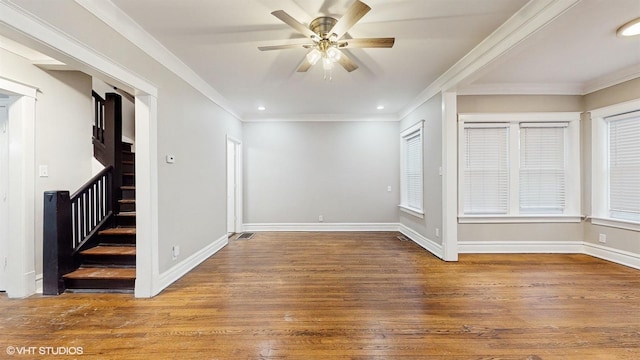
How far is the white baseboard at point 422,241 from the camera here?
13.2 ft

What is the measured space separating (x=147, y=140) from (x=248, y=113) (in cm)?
312

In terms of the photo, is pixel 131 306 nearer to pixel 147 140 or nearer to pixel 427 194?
pixel 147 140

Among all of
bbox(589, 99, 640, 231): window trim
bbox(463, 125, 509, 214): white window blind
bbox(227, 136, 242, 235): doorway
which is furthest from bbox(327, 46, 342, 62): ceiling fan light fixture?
bbox(589, 99, 640, 231): window trim

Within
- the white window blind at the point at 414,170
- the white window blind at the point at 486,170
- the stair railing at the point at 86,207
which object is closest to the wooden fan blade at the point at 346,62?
the white window blind at the point at 486,170

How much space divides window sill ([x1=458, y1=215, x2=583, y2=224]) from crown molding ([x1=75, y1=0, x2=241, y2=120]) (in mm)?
4368

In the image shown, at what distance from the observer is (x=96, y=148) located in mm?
3965

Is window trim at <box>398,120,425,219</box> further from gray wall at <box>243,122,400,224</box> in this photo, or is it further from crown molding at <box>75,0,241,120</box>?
crown molding at <box>75,0,241,120</box>

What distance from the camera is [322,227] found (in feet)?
19.6

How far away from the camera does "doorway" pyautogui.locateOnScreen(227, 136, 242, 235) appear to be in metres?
5.70

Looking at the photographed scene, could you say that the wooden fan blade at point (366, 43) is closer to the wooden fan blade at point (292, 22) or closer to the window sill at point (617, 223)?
the wooden fan blade at point (292, 22)

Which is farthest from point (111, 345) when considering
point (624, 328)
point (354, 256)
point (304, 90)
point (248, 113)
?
point (248, 113)

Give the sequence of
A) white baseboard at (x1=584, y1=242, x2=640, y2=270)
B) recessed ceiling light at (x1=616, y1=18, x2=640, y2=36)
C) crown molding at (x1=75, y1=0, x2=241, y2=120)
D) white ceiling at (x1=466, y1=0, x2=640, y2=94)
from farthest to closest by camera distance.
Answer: white baseboard at (x1=584, y1=242, x2=640, y2=270) → recessed ceiling light at (x1=616, y1=18, x2=640, y2=36) → white ceiling at (x1=466, y1=0, x2=640, y2=94) → crown molding at (x1=75, y1=0, x2=241, y2=120)

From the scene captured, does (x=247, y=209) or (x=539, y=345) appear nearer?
(x=539, y=345)

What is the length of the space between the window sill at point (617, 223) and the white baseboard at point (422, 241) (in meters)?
2.32
